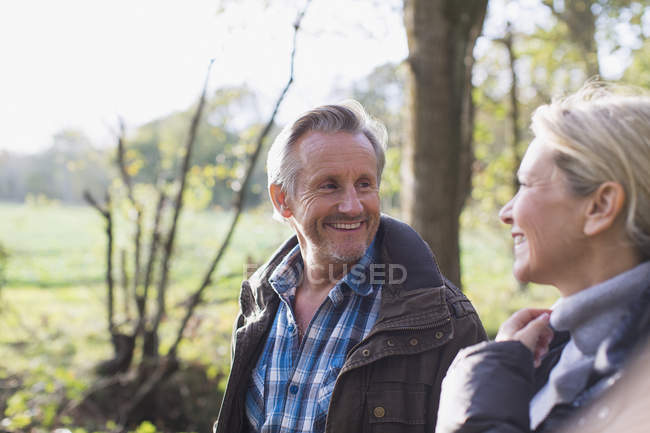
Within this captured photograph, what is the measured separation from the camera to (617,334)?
113cm

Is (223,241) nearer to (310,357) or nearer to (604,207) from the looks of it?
(310,357)

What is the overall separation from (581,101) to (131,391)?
15.8 feet

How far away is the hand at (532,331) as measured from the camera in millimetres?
1304

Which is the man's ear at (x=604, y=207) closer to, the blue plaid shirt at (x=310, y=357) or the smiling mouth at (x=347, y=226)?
the blue plaid shirt at (x=310, y=357)

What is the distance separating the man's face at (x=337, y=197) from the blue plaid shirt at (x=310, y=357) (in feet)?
0.36

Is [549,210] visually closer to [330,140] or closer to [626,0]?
[330,140]

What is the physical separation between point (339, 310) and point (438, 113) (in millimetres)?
2677

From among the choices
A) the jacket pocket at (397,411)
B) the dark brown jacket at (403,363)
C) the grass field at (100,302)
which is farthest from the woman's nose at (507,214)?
the grass field at (100,302)

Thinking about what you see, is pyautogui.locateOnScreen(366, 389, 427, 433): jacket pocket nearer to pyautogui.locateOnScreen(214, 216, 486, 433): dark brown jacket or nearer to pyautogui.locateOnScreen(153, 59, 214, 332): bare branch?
pyautogui.locateOnScreen(214, 216, 486, 433): dark brown jacket

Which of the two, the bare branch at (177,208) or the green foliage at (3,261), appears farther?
the green foliage at (3,261)

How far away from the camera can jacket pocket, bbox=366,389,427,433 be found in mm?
1822

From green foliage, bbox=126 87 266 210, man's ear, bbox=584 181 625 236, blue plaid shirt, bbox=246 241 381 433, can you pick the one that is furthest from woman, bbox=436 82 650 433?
green foliage, bbox=126 87 266 210

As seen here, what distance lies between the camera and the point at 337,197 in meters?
2.27

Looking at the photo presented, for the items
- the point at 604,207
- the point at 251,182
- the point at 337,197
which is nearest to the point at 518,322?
the point at 604,207
